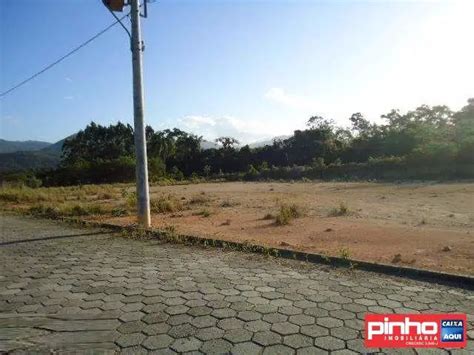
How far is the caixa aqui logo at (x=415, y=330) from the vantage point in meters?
3.04

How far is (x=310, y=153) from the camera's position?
4497cm

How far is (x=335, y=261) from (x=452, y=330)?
7.20ft

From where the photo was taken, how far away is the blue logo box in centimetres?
307

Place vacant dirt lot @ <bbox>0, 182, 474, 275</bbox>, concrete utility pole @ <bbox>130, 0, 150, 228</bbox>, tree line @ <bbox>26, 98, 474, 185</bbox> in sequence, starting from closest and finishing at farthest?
vacant dirt lot @ <bbox>0, 182, 474, 275</bbox>, concrete utility pole @ <bbox>130, 0, 150, 228</bbox>, tree line @ <bbox>26, 98, 474, 185</bbox>

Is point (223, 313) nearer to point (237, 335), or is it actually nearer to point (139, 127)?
point (237, 335)

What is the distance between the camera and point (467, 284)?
433 centimetres

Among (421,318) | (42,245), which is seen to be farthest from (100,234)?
(421,318)

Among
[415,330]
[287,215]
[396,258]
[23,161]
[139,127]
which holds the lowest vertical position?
[415,330]

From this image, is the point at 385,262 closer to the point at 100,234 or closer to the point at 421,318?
the point at 421,318

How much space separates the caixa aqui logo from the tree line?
22.4 m

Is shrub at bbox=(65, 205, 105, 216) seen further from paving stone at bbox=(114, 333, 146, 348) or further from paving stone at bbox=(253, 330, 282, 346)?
paving stone at bbox=(253, 330, 282, 346)

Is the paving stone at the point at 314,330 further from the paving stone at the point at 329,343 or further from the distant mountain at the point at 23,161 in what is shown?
the distant mountain at the point at 23,161

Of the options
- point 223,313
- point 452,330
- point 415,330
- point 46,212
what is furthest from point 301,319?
point 46,212

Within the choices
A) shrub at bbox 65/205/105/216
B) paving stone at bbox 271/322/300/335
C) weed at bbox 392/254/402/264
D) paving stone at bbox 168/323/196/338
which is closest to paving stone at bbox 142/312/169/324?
paving stone at bbox 168/323/196/338
